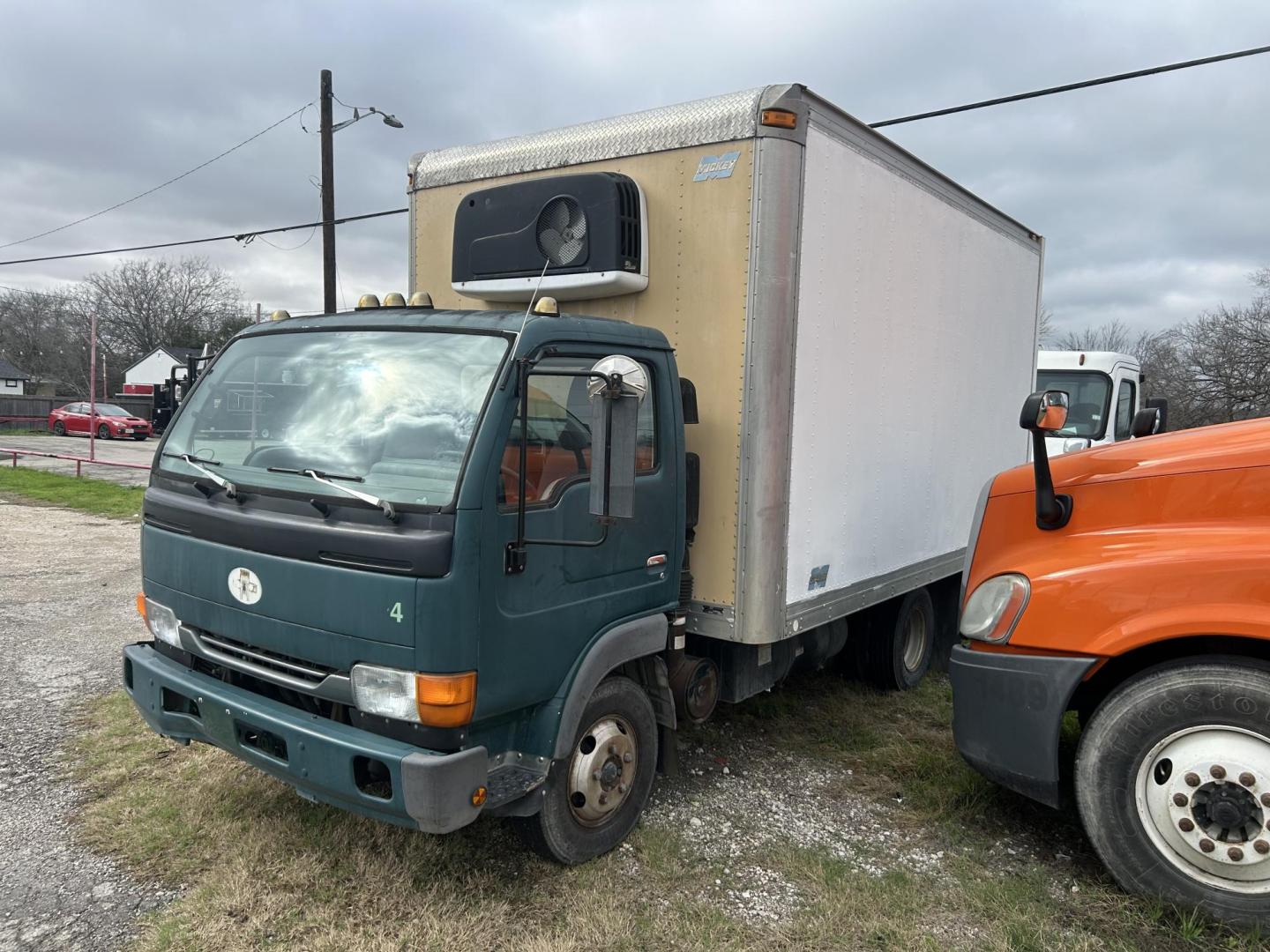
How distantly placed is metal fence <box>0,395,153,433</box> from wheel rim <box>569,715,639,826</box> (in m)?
40.3

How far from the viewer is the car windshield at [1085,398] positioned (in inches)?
410

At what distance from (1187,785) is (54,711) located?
5599 mm

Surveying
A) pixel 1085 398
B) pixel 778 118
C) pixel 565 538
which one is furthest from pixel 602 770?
pixel 1085 398

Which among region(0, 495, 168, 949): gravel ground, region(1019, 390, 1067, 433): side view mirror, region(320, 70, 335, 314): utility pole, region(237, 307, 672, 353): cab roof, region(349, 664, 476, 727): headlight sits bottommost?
region(0, 495, 168, 949): gravel ground

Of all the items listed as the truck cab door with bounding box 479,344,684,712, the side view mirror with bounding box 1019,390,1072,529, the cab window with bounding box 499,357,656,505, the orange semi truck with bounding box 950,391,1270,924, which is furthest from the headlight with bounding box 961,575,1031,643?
the cab window with bounding box 499,357,656,505

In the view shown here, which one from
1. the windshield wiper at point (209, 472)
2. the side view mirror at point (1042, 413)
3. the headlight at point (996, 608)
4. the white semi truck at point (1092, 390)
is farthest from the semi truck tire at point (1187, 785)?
the white semi truck at point (1092, 390)

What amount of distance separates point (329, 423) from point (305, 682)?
908 mm

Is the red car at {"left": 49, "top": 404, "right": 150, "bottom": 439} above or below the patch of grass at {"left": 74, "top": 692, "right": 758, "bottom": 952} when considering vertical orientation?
above

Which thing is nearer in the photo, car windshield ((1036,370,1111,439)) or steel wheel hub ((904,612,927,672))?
steel wheel hub ((904,612,927,672))

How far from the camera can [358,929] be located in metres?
3.06

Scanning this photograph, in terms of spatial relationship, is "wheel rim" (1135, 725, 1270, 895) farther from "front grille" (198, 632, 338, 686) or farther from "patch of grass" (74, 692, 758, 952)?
"front grille" (198, 632, 338, 686)

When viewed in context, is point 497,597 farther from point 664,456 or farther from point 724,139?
point 724,139

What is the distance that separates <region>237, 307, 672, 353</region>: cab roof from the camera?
3199 millimetres

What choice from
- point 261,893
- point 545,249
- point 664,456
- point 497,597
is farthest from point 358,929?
point 545,249
